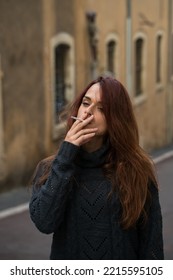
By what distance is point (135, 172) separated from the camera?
1830mm

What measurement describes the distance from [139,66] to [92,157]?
10.6 m

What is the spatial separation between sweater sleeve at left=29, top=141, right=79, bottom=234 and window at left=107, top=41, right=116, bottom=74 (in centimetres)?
867

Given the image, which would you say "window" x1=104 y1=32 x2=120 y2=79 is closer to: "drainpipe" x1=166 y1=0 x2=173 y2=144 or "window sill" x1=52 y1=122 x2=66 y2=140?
"window sill" x1=52 y1=122 x2=66 y2=140

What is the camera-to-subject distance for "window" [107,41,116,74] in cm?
1040

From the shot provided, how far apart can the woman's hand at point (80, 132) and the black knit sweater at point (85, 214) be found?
23mm

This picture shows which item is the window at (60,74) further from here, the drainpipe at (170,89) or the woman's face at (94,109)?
the woman's face at (94,109)

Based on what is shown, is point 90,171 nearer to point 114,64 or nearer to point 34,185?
point 34,185

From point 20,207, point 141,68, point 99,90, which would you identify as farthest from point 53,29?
point 99,90

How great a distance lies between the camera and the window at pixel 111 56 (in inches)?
409

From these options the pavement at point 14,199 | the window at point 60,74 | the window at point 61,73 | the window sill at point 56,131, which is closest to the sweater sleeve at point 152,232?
the pavement at point 14,199

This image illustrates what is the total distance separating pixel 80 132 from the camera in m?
1.72

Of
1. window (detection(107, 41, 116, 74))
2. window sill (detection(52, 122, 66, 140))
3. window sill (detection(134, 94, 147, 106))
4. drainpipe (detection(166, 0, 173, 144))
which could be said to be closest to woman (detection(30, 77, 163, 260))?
window sill (detection(52, 122, 66, 140))

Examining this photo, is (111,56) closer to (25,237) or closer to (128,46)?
(128,46)
